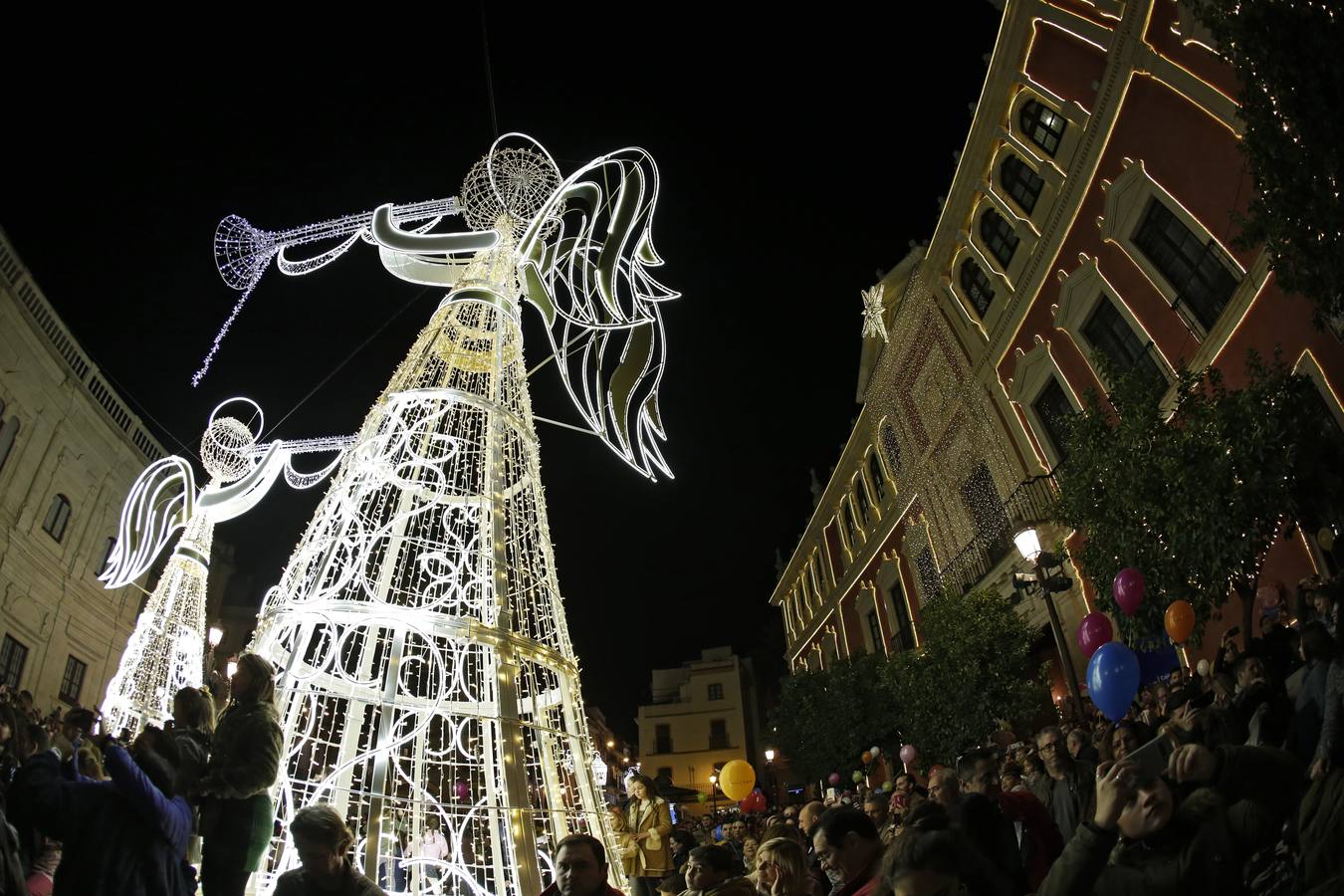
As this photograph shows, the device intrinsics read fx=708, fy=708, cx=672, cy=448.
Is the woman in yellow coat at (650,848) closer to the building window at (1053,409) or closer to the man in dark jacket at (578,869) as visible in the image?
the man in dark jacket at (578,869)

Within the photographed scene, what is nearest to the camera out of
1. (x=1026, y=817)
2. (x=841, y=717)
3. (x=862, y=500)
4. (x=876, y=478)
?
(x=1026, y=817)

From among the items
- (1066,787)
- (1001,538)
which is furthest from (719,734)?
(1066,787)

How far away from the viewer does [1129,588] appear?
8797 mm

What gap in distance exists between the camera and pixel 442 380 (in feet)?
21.1

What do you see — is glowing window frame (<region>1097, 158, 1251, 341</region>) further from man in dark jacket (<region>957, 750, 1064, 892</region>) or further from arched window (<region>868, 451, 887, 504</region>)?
arched window (<region>868, 451, 887, 504</region>)

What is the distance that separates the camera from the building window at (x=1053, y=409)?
15391 mm

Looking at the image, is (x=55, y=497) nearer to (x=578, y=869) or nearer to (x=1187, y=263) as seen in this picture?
(x=578, y=869)

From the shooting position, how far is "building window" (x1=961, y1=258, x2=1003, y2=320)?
715 inches

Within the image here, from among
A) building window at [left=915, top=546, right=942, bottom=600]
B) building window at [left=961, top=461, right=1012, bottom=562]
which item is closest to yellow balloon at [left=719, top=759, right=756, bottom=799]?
building window at [left=961, top=461, right=1012, bottom=562]

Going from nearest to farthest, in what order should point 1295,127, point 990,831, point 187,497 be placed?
1. point 990,831
2. point 1295,127
3. point 187,497

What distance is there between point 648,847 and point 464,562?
335cm

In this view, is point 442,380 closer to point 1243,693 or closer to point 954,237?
point 1243,693

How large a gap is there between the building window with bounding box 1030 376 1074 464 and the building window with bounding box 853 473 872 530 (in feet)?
35.0

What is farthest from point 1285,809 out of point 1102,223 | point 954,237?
point 954,237
